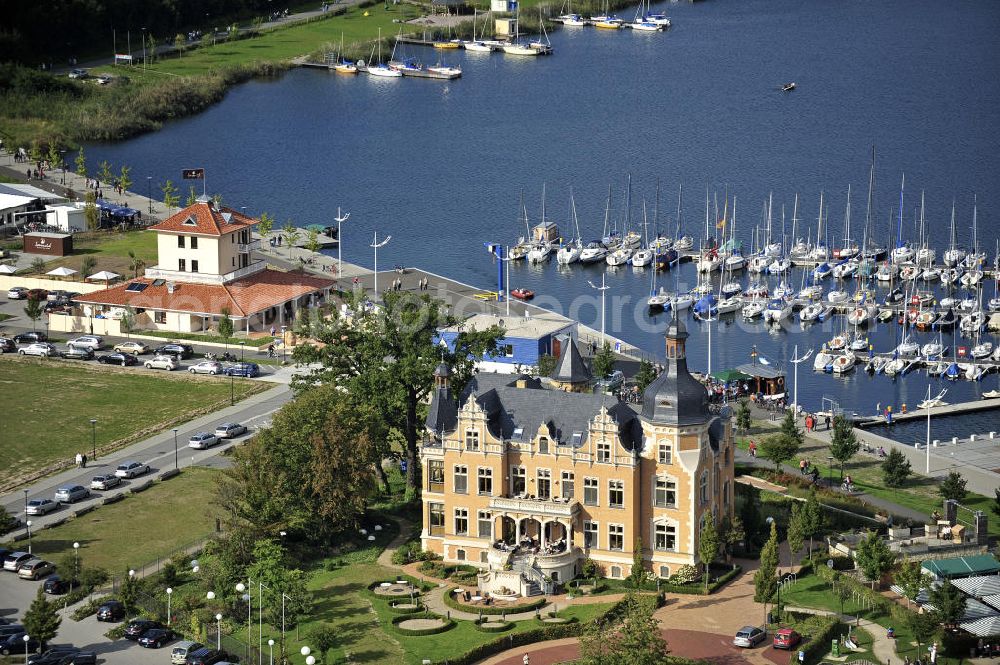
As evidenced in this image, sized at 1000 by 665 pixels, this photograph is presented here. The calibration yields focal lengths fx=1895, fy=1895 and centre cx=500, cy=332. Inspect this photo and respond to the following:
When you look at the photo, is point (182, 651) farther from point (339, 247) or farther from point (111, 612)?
point (339, 247)

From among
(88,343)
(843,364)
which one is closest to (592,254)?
(843,364)

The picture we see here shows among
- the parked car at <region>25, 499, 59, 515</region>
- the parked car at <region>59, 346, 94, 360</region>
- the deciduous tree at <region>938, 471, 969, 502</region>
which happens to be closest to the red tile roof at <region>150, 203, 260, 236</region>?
the parked car at <region>59, 346, 94, 360</region>

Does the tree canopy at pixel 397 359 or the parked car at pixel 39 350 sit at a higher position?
the tree canopy at pixel 397 359

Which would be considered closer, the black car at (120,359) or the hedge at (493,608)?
the hedge at (493,608)

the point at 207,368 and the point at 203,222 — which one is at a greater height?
the point at 203,222

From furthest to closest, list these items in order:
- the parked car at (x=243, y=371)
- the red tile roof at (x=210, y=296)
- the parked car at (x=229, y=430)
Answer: the red tile roof at (x=210, y=296) → the parked car at (x=243, y=371) → the parked car at (x=229, y=430)

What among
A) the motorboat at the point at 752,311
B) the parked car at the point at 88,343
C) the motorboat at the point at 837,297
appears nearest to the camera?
the parked car at the point at 88,343

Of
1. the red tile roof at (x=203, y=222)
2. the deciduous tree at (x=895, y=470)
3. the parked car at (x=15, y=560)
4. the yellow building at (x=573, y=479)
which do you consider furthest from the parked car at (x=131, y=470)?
the deciduous tree at (x=895, y=470)

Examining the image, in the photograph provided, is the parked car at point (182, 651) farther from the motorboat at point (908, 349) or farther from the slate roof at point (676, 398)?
the motorboat at point (908, 349)
